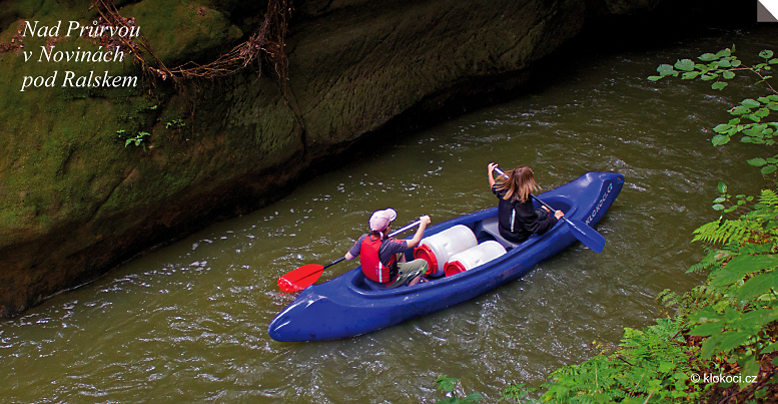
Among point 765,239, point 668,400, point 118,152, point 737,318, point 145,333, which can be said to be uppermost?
point 118,152

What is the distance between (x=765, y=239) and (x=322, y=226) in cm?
425

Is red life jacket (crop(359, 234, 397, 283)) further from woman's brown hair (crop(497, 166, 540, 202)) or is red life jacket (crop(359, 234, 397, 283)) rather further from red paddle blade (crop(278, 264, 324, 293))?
woman's brown hair (crop(497, 166, 540, 202))

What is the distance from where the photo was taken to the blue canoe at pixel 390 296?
4363 millimetres

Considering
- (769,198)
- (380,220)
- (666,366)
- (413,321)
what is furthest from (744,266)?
(413,321)

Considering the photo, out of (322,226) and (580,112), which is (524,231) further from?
(580,112)

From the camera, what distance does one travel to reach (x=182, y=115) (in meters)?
5.69

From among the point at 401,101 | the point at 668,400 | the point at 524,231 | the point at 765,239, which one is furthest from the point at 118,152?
the point at 765,239

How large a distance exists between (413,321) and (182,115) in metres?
3.54

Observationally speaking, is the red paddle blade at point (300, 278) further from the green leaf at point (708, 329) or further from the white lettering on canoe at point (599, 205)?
the green leaf at point (708, 329)

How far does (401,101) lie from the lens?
7.27 m

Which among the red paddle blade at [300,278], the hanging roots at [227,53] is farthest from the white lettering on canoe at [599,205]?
the hanging roots at [227,53]

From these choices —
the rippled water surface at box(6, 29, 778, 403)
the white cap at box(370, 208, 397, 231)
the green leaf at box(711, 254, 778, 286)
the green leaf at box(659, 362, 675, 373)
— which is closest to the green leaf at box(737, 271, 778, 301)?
the green leaf at box(711, 254, 778, 286)

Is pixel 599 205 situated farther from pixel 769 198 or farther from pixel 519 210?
pixel 769 198

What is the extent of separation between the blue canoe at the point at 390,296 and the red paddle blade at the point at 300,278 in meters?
0.28
